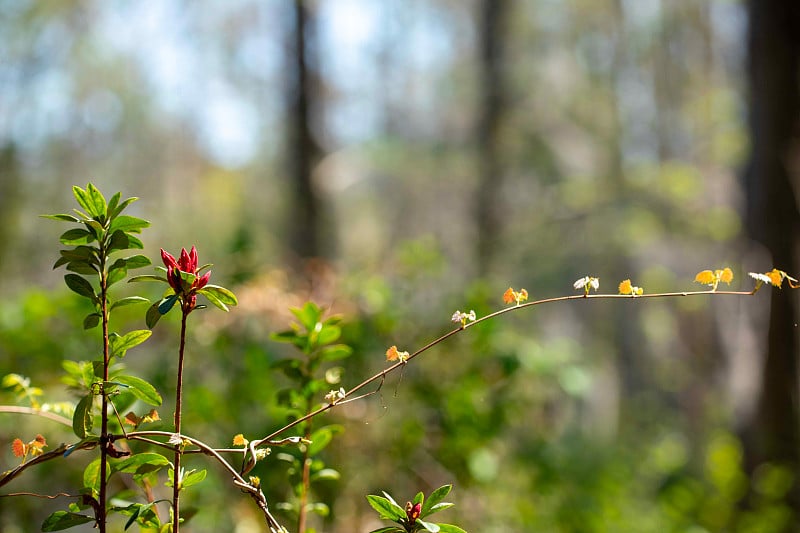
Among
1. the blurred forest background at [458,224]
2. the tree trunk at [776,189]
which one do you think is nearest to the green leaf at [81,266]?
the blurred forest background at [458,224]

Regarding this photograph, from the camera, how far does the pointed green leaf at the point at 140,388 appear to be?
806 millimetres

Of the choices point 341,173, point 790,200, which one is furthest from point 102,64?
point 790,200

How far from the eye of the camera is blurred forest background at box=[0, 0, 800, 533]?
7.33 feet

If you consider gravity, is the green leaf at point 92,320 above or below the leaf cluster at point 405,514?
above

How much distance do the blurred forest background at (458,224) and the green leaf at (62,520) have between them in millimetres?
545

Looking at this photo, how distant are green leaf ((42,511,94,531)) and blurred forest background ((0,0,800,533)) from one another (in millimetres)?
545

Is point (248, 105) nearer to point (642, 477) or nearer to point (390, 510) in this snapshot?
point (642, 477)

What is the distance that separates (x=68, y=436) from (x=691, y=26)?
1154 cm

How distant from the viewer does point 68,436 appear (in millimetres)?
2082

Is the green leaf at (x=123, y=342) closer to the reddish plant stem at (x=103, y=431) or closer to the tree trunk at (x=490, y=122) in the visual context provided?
the reddish plant stem at (x=103, y=431)

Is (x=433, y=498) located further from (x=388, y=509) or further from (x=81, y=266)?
(x=81, y=266)

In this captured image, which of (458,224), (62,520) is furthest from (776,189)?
(458,224)

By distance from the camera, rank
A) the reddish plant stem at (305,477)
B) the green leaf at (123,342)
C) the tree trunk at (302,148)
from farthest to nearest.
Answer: the tree trunk at (302,148), the reddish plant stem at (305,477), the green leaf at (123,342)

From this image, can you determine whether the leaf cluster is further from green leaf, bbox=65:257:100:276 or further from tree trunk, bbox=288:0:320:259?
tree trunk, bbox=288:0:320:259
